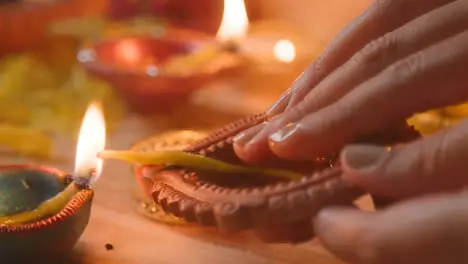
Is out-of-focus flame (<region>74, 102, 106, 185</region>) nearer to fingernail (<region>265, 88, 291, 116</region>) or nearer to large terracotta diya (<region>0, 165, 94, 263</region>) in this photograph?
large terracotta diya (<region>0, 165, 94, 263</region>)

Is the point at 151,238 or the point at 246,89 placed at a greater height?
the point at 246,89

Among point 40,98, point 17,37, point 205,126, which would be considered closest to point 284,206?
point 205,126

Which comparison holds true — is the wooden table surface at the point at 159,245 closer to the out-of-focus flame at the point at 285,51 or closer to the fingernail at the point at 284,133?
the fingernail at the point at 284,133

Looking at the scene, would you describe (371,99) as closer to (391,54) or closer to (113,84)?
(391,54)

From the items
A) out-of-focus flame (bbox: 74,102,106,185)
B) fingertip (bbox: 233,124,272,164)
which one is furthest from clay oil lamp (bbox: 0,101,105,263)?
fingertip (bbox: 233,124,272,164)

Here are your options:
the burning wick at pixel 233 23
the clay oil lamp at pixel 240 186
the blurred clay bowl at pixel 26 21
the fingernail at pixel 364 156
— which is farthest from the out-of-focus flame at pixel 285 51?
the fingernail at pixel 364 156

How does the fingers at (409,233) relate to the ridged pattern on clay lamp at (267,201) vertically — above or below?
below

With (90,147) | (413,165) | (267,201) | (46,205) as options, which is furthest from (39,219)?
(413,165)

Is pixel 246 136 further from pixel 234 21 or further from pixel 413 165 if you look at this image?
pixel 234 21
